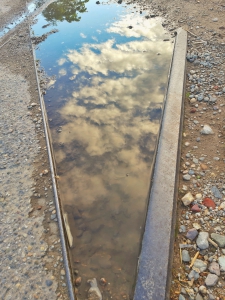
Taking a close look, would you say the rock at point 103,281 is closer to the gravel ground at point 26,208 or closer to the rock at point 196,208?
the gravel ground at point 26,208

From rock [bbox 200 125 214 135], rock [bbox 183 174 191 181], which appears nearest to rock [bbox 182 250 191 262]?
rock [bbox 183 174 191 181]

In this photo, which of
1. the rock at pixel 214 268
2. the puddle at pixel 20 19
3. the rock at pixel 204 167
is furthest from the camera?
the puddle at pixel 20 19

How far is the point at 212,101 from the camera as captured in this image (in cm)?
437

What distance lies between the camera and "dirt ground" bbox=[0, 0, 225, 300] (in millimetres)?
3172

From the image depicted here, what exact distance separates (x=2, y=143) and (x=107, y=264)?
256cm

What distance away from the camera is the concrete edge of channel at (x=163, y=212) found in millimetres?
2383

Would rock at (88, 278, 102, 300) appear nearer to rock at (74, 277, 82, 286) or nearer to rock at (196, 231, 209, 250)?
rock at (74, 277, 82, 286)

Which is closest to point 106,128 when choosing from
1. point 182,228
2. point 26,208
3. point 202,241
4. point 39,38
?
point 26,208

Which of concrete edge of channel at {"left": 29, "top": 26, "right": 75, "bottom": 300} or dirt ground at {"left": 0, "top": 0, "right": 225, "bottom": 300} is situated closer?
concrete edge of channel at {"left": 29, "top": 26, "right": 75, "bottom": 300}

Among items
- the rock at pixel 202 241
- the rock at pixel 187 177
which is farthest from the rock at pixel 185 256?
the rock at pixel 187 177

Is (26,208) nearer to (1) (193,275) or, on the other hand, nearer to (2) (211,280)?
(1) (193,275)

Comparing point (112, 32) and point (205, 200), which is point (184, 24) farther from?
point (205, 200)

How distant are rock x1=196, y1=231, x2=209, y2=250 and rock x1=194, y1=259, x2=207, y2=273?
15 centimetres

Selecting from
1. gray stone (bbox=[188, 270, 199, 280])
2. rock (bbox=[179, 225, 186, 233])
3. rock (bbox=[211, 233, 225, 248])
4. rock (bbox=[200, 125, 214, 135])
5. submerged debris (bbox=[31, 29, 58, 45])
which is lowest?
gray stone (bbox=[188, 270, 199, 280])
